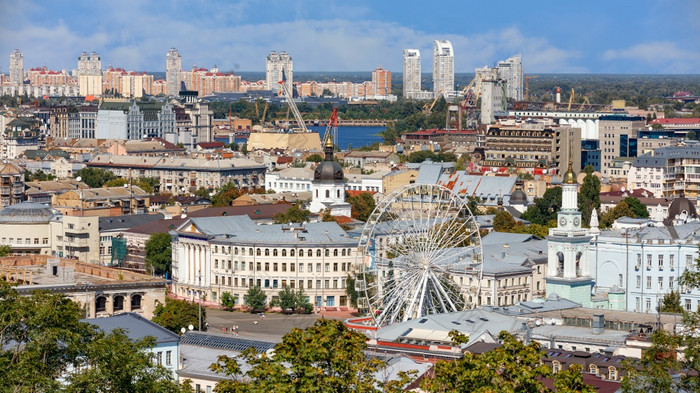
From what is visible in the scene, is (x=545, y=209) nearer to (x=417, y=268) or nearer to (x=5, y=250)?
(x=5, y=250)

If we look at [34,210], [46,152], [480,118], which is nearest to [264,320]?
[34,210]

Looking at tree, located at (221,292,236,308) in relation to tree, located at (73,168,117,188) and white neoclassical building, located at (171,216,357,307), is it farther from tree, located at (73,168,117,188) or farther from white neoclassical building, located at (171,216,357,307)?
tree, located at (73,168,117,188)

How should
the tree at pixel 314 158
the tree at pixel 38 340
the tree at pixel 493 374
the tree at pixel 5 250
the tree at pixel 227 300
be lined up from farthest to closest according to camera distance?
1. the tree at pixel 314 158
2. the tree at pixel 5 250
3. the tree at pixel 227 300
4. the tree at pixel 38 340
5. the tree at pixel 493 374

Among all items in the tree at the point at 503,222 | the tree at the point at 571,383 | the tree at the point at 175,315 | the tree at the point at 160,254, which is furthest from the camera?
the tree at the point at 503,222

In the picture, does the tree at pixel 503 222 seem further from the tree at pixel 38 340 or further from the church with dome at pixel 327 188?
the tree at pixel 38 340

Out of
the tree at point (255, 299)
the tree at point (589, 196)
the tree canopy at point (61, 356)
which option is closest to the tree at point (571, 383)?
the tree canopy at point (61, 356)

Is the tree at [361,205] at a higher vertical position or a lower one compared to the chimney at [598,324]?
higher

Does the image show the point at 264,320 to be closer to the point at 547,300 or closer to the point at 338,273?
the point at 338,273
